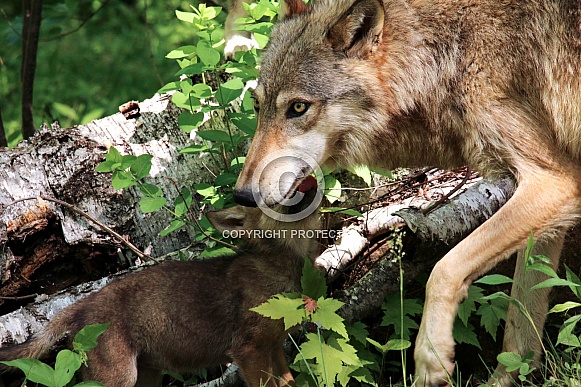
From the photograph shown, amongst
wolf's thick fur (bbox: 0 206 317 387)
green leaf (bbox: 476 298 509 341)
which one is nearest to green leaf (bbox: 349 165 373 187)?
wolf's thick fur (bbox: 0 206 317 387)

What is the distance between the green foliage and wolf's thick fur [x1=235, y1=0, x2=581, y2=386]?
1095 mm

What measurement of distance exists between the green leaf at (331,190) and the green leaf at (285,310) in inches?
45.8

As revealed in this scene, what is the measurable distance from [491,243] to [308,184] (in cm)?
108

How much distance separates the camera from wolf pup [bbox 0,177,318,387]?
4.13 metres

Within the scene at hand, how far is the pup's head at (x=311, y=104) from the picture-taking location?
414 centimetres

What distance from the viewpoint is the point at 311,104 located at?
4.26 metres

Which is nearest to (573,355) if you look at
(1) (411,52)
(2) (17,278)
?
(1) (411,52)

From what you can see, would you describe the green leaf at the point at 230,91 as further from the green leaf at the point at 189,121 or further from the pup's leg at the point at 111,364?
the pup's leg at the point at 111,364

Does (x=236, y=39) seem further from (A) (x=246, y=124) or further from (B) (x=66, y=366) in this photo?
(B) (x=66, y=366)

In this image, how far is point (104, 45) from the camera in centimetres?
1080

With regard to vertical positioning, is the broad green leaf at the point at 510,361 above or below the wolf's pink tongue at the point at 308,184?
below

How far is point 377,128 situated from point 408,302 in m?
1.15

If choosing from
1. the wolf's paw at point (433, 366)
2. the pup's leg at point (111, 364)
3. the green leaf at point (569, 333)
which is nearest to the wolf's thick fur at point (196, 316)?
the pup's leg at point (111, 364)

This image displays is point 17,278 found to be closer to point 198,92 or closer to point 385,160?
point 198,92
